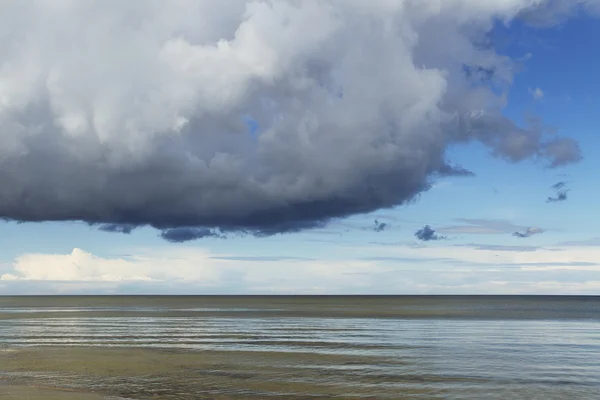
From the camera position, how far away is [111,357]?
48.3 metres

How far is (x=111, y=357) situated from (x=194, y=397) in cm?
1898

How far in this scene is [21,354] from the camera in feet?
168

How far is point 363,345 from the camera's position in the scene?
5794 cm

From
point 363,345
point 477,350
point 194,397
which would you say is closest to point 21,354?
point 194,397

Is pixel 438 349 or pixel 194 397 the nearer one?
pixel 194 397

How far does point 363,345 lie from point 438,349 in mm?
7376

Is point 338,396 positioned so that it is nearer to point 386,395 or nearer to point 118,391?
point 386,395

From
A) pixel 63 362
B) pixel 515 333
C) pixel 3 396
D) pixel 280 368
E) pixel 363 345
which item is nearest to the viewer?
pixel 3 396

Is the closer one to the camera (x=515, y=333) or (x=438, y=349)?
(x=438, y=349)

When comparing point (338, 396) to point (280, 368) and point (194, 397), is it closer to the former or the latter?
point (194, 397)

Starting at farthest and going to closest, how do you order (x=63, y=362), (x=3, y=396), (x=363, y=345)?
(x=363, y=345) → (x=63, y=362) → (x=3, y=396)

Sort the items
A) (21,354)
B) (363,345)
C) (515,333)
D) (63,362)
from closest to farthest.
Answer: (63,362) < (21,354) < (363,345) < (515,333)

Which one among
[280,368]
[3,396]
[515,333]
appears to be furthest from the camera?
[515,333]

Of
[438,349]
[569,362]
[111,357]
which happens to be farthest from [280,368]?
[569,362]
